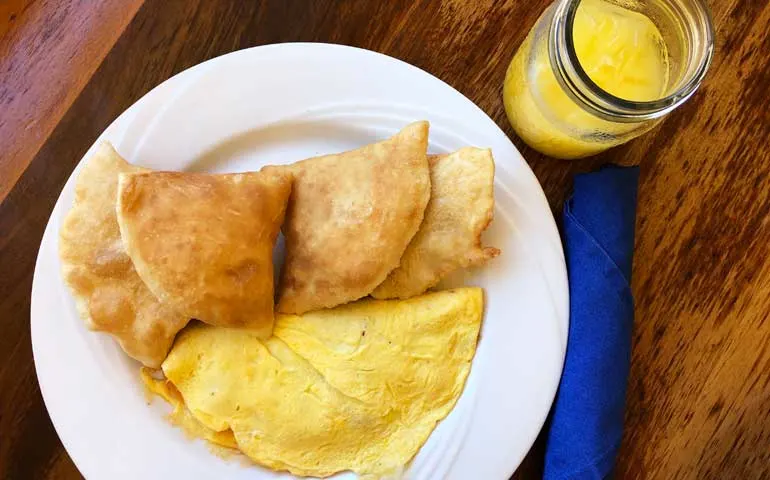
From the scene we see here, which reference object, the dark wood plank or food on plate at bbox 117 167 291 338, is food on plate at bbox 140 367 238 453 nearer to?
food on plate at bbox 117 167 291 338

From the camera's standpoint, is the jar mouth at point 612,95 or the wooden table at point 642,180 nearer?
the jar mouth at point 612,95

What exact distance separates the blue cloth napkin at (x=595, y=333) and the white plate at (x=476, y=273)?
0.19 feet

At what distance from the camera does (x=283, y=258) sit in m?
A: 1.34

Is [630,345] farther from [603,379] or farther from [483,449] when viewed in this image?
[483,449]

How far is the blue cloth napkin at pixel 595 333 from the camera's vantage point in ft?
4.22

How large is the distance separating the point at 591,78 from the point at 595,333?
0.51 m

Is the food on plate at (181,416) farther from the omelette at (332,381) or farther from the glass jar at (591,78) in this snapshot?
the glass jar at (591,78)

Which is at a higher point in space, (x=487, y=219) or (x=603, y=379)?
(x=487, y=219)

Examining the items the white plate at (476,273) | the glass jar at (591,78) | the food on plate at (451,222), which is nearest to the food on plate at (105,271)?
the white plate at (476,273)

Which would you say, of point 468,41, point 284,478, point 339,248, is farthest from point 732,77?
point 284,478

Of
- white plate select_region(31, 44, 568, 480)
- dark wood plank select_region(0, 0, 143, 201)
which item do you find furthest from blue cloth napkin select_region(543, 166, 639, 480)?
dark wood plank select_region(0, 0, 143, 201)

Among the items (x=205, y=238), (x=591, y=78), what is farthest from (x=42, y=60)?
(x=591, y=78)

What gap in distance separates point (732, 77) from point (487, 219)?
2.26 ft

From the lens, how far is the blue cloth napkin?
4.22 ft
